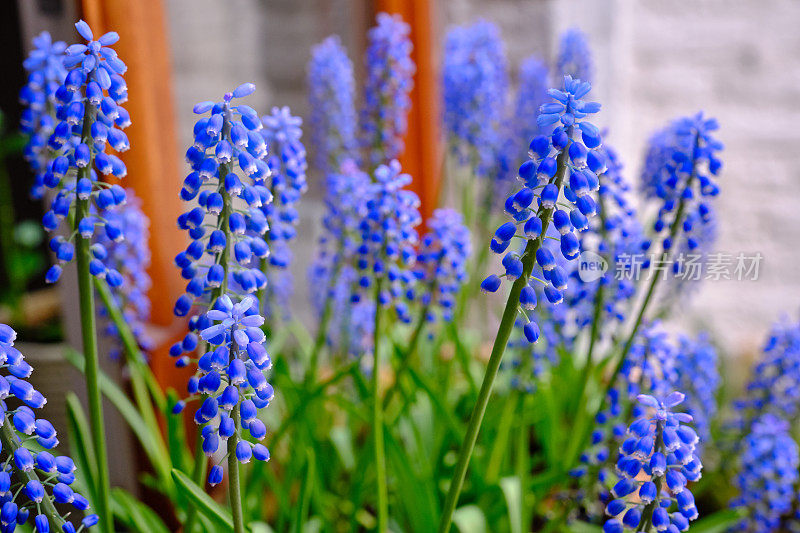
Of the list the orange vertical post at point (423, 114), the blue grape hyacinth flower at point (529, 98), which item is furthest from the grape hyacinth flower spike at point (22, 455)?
the orange vertical post at point (423, 114)

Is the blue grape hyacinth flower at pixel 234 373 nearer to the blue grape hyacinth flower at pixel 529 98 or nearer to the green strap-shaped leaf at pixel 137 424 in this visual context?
the green strap-shaped leaf at pixel 137 424

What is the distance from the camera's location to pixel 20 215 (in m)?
2.96

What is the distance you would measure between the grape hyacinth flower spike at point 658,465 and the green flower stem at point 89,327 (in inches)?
38.7

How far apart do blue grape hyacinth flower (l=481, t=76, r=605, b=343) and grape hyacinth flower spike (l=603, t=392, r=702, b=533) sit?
0.28 meters

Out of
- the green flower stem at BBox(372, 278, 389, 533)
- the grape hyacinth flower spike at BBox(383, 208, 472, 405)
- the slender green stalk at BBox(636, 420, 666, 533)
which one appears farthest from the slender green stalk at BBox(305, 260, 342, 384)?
the slender green stalk at BBox(636, 420, 666, 533)

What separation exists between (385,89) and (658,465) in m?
1.46

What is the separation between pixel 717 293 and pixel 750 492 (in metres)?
2.47

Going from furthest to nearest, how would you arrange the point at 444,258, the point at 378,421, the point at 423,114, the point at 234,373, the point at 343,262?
the point at 423,114, the point at 343,262, the point at 444,258, the point at 378,421, the point at 234,373

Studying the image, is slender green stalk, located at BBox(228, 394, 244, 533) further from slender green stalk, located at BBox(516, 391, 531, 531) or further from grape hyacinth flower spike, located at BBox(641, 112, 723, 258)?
grape hyacinth flower spike, located at BBox(641, 112, 723, 258)

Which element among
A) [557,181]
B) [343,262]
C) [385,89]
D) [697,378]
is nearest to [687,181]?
[557,181]

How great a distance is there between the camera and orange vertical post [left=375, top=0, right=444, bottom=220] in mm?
3203

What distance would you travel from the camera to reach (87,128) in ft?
3.59

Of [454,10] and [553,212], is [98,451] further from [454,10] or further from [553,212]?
[454,10]

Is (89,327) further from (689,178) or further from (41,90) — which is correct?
(689,178)
